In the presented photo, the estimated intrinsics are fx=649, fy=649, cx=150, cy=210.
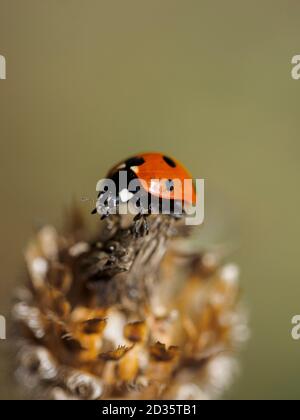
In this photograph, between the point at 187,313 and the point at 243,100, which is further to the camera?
the point at 243,100

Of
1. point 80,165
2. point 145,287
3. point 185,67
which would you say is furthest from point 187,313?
point 185,67

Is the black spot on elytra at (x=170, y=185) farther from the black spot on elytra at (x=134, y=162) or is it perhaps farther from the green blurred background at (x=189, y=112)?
the green blurred background at (x=189, y=112)

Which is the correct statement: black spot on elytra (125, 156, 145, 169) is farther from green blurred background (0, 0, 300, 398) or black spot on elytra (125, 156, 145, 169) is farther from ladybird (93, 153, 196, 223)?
green blurred background (0, 0, 300, 398)

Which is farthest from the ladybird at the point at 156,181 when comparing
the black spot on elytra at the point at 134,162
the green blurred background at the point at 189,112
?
the green blurred background at the point at 189,112

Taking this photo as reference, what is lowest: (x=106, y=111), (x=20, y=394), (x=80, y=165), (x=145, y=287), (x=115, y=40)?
(x=20, y=394)

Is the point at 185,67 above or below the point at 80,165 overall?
above

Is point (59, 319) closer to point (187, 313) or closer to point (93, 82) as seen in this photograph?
point (187, 313)

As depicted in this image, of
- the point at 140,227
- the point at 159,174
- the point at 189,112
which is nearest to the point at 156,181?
the point at 159,174
